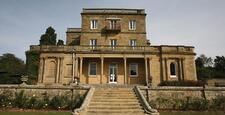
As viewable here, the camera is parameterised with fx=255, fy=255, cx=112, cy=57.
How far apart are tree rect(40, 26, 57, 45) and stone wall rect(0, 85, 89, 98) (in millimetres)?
29903

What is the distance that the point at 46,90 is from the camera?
22375mm

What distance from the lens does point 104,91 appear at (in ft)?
72.3

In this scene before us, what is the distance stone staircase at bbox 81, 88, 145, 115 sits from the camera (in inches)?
667

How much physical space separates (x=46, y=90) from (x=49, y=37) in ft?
106

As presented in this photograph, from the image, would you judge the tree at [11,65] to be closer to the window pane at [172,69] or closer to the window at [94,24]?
the window at [94,24]

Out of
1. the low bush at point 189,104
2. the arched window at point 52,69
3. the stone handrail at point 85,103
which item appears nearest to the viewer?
the stone handrail at point 85,103

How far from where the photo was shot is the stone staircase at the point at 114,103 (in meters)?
17.0

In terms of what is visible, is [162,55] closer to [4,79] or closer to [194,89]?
[194,89]

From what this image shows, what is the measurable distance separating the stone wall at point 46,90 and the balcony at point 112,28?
16315mm

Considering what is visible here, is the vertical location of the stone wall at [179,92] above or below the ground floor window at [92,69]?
below

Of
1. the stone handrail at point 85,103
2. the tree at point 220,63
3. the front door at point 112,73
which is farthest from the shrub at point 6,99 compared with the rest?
the tree at point 220,63

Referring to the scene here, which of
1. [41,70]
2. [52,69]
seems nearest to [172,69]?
[52,69]

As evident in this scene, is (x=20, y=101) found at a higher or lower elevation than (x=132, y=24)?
lower

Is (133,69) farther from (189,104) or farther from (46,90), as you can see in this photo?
(46,90)
